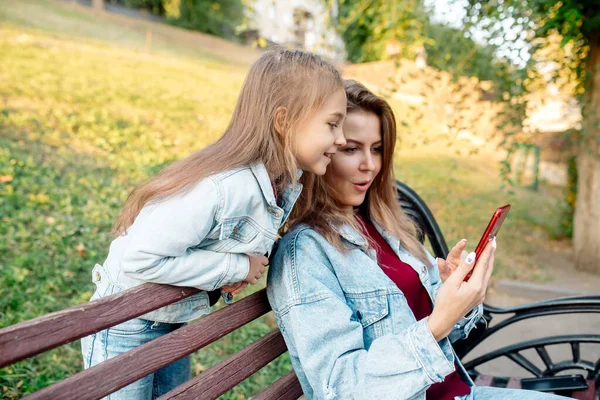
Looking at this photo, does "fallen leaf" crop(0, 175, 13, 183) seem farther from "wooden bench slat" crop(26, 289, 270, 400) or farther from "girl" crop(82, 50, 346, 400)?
"wooden bench slat" crop(26, 289, 270, 400)

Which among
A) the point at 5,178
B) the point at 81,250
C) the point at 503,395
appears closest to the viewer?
the point at 503,395

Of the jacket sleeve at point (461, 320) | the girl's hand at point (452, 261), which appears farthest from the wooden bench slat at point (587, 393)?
the girl's hand at point (452, 261)

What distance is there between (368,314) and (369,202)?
0.65 meters

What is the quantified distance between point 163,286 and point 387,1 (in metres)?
4.63

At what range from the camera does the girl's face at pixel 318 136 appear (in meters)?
1.67

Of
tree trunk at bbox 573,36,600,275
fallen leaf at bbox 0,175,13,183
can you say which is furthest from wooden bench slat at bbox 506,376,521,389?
tree trunk at bbox 573,36,600,275

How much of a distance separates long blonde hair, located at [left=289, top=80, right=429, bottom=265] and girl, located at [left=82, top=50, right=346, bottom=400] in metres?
0.16

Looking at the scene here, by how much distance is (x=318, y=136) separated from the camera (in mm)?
1678

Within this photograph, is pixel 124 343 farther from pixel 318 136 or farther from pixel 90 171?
pixel 90 171

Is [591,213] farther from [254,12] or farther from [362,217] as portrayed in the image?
[362,217]

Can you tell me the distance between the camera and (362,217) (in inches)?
88.7

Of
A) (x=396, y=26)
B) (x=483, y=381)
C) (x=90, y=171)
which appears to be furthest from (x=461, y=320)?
(x=90, y=171)

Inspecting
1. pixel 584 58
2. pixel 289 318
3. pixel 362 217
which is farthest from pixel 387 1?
pixel 289 318

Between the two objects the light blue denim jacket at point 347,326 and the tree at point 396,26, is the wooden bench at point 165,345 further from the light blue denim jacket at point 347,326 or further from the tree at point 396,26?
the tree at point 396,26
